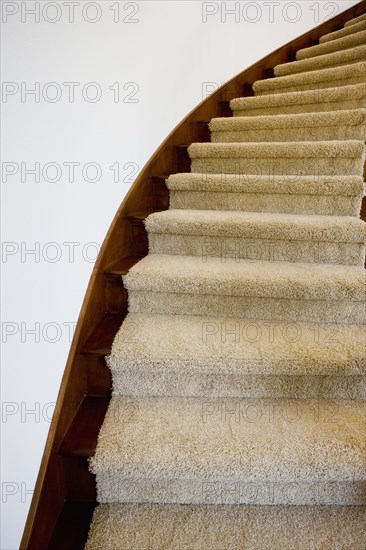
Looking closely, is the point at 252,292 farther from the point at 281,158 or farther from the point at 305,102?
the point at 305,102

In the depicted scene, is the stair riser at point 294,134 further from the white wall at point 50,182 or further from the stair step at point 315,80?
the white wall at point 50,182

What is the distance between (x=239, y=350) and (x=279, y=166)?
108 cm

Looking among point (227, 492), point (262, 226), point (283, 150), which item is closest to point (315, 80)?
point (283, 150)

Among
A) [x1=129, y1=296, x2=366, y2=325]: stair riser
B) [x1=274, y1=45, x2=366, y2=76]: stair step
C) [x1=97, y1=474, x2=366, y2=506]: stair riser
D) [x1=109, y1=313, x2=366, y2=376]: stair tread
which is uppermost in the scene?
[x1=274, y1=45, x2=366, y2=76]: stair step

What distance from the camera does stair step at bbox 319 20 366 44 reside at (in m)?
2.48

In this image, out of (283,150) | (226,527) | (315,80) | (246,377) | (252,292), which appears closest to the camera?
(226,527)

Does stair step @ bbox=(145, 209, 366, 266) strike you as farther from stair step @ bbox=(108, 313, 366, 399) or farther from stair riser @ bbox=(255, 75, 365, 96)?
stair riser @ bbox=(255, 75, 365, 96)

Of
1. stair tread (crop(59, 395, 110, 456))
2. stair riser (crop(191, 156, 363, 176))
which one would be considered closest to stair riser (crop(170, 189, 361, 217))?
stair riser (crop(191, 156, 363, 176))

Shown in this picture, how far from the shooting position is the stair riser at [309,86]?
80.9 inches

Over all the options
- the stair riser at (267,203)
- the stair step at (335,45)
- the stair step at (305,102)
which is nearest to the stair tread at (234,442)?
the stair riser at (267,203)

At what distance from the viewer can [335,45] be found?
2.47 metres

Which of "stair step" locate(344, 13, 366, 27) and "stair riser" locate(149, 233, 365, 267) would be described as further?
"stair step" locate(344, 13, 366, 27)

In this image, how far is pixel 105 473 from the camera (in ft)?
2.85

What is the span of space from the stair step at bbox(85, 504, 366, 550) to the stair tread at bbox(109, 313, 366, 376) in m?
0.34
